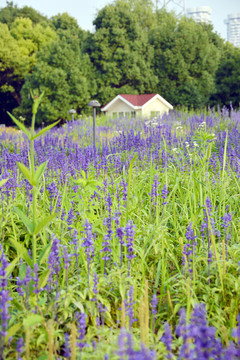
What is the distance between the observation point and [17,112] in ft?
115

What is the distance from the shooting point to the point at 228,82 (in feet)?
91.8

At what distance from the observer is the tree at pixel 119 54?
3353 centimetres

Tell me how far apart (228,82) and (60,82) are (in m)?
13.5

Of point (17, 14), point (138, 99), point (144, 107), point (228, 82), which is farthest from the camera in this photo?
point (17, 14)

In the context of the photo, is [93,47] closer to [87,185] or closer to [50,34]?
[50,34]

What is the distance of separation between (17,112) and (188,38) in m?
17.4

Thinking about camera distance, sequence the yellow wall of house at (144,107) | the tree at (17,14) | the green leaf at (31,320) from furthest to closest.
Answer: the tree at (17,14)
the yellow wall of house at (144,107)
the green leaf at (31,320)

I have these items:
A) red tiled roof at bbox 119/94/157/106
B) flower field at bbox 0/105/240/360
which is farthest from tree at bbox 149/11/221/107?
flower field at bbox 0/105/240/360

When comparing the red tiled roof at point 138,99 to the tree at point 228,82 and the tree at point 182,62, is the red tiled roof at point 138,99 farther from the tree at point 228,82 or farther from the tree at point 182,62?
the tree at point 182,62

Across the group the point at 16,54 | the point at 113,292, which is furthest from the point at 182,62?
the point at 113,292

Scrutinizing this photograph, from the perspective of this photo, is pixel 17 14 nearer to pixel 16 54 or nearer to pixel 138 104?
pixel 16 54

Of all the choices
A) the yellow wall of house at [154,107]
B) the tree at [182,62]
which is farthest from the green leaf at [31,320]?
the tree at [182,62]

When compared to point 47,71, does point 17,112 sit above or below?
below

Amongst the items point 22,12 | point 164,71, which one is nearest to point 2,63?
point 22,12
